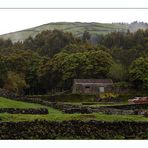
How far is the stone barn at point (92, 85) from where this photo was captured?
105 feet

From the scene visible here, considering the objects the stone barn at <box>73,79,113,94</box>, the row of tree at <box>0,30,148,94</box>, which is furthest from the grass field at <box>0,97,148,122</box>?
the row of tree at <box>0,30,148,94</box>

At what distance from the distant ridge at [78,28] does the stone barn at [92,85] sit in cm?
186

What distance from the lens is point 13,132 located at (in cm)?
2892

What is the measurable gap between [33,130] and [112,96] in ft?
14.7

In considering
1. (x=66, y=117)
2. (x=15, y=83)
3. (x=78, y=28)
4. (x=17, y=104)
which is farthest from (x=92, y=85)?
(x=17, y=104)

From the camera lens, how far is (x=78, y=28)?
31281 mm

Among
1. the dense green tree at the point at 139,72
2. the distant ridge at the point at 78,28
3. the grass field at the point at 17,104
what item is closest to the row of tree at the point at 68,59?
the dense green tree at the point at 139,72

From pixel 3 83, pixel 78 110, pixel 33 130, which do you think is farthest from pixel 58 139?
pixel 3 83

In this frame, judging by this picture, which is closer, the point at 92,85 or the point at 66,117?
the point at 66,117

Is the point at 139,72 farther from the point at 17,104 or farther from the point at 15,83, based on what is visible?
the point at 17,104

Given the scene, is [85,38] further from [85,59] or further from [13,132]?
[13,132]

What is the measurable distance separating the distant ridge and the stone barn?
1.86m

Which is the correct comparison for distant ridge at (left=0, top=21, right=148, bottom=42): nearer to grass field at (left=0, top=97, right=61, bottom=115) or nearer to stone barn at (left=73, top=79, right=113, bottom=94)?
stone barn at (left=73, top=79, right=113, bottom=94)

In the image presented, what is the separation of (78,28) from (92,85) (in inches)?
97.9
